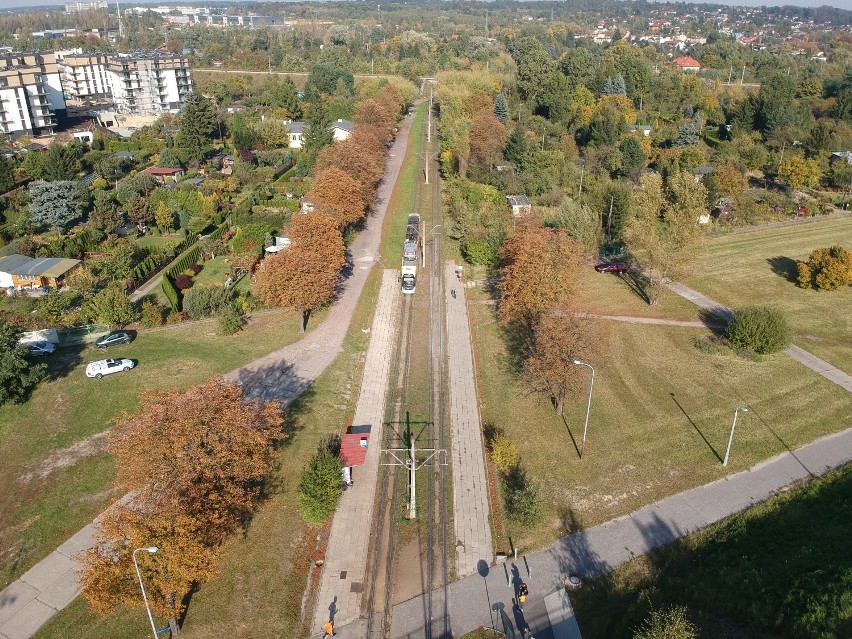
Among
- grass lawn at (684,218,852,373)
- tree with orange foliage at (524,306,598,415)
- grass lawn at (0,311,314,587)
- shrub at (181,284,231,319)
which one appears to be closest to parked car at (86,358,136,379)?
grass lawn at (0,311,314,587)

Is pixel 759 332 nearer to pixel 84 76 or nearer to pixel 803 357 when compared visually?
pixel 803 357

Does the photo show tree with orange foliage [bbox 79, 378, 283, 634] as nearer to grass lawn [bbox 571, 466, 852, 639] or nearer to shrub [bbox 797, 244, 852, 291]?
grass lawn [bbox 571, 466, 852, 639]

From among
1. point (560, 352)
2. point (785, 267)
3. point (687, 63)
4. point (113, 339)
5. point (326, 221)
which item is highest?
point (687, 63)

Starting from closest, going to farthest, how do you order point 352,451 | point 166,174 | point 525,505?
point 525,505
point 352,451
point 166,174

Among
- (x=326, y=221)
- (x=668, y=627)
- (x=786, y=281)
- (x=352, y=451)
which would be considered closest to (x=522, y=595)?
(x=668, y=627)

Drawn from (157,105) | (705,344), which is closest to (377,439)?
(705,344)
